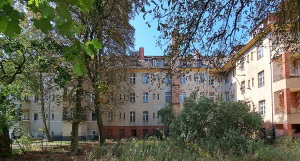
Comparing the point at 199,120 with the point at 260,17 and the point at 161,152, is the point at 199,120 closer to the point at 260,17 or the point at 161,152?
the point at 161,152

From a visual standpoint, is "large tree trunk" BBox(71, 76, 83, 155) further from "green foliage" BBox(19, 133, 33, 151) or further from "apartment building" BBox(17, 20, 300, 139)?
"green foliage" BBox(19, 133, 33, 151)

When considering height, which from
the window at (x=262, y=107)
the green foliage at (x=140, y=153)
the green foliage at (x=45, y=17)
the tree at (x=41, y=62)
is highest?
the tree at (x=41, y=62)

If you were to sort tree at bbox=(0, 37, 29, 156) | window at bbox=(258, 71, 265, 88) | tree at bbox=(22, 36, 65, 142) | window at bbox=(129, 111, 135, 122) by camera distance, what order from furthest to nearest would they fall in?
window at bbox=(129, 111, 135, 122) < window at bbox=(258, 71, 265, 88) < tree at bbox=(22, 36, 65, 142) < tree at bbox=(0, 37, 29, 156)

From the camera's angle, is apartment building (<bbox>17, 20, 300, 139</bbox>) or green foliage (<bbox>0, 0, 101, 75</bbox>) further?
apartment building (<bbox>17, 20, 300, 139</bbox>)

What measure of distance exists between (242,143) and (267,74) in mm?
14417

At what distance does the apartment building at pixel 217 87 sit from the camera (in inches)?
353

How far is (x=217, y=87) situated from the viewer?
10609 mm

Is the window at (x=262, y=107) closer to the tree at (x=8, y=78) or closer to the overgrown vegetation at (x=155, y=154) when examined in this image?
the overgrown vegetation at (x=155, y=154)

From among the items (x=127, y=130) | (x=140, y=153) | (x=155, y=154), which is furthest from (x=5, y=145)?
(x=127, y=130)

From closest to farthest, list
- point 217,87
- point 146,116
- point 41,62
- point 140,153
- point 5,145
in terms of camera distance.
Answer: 1. point 217,87
2. point 140,153
3. point 41,62
4. point 5,145
5. point 146,116

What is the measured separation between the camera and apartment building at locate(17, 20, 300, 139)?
898 cm

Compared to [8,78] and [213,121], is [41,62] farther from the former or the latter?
[213,121]

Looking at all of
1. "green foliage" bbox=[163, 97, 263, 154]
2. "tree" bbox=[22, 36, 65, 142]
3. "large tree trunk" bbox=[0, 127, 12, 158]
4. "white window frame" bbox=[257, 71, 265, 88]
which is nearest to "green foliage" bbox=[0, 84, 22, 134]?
"tree" bbox=[22, 36, 65, 142]

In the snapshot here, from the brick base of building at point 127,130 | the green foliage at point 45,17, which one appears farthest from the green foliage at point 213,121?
the brick base of building at point 127,130
